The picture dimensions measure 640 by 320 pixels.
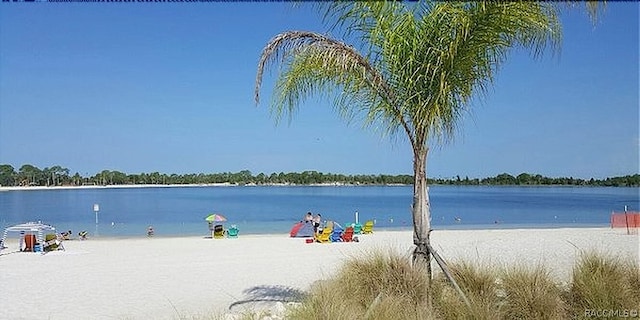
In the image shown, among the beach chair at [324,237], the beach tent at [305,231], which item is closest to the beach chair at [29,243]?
the beach chair at [324,237]

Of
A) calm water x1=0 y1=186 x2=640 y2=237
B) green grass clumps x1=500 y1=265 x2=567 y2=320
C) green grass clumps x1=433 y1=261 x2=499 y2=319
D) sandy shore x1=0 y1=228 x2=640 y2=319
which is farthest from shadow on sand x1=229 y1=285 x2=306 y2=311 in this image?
calm water x1=0 y1=186 x2=640 y2=237

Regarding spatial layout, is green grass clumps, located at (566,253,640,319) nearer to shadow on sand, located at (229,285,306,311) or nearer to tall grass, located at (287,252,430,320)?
tall grass, located at (287,252,430,320)

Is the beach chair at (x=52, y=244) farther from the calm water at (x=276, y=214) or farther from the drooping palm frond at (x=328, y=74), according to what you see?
the drooping palm frond at (x=328, y=74)

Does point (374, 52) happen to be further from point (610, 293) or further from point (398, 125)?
point (610, 293)

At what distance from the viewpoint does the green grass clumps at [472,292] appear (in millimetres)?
5590

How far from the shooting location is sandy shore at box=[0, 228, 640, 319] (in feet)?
28.6

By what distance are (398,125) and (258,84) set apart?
169cm

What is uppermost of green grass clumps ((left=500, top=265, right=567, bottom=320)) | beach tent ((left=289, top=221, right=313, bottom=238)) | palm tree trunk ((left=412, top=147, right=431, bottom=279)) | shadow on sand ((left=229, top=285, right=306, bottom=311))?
palm tree trunk ((left=412, top=147, right=431, bottom=279))

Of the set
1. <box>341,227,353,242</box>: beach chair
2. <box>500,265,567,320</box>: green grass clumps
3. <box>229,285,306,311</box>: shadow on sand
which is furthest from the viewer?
<box>341,227,353,242</box>: beach chair

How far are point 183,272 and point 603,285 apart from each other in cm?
896

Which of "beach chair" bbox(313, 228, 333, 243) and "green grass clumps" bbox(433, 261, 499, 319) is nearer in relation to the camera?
"green grass clumps" bbox(433, 261, 499, 319)

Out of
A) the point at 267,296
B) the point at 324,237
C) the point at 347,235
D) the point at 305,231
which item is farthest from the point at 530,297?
the point at 305,231

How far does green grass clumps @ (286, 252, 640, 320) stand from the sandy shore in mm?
939

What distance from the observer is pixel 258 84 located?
6391 mm
